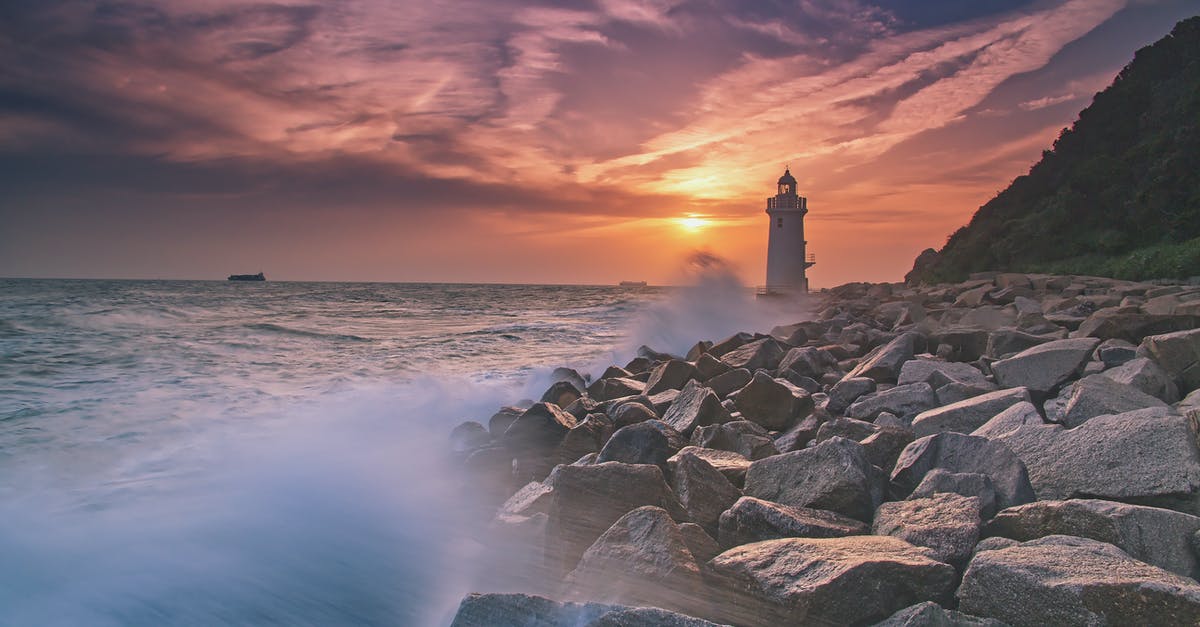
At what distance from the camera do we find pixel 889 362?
577 centimetres

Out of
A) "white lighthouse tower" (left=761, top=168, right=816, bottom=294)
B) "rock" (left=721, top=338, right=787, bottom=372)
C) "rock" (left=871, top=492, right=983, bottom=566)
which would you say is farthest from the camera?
"white lighthouse tower" (left=761, top=168, right=816, bottom=294)

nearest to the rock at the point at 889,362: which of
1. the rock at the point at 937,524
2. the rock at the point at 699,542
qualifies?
the rock at the point at 937,524

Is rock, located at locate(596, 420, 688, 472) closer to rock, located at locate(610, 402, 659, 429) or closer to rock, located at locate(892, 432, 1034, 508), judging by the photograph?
rock, located at locate(610, 402, 659, 429)

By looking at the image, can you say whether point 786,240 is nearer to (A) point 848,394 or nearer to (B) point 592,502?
(A) point 848,394

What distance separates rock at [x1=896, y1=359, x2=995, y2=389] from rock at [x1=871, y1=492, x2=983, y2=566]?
222 centimetres

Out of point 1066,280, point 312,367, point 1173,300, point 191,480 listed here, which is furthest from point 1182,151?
point 191,480

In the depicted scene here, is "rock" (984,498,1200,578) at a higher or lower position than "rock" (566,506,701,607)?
higher

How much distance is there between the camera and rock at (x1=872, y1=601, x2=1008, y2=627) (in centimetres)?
202

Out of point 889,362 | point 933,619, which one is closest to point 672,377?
point 889,362

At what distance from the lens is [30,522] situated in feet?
15.4

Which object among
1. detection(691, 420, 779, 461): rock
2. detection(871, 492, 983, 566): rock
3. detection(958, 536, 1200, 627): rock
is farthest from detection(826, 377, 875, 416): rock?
detection(958, 536, 1200, 627): rock

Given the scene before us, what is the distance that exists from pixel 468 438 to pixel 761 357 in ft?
10.6

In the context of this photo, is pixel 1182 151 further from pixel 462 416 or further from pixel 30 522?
pixel 30 522

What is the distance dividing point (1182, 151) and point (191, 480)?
78.4ft
